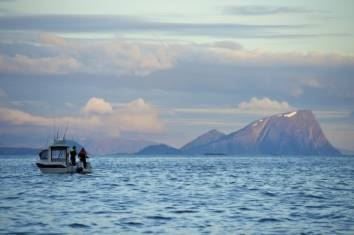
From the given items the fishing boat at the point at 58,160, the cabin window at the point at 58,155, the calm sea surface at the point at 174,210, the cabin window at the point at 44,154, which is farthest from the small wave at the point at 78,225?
the cabin window at the point at 44,154

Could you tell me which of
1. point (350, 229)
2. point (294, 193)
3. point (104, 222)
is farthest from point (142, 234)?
point (294, 193)

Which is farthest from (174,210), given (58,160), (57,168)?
(58,160)

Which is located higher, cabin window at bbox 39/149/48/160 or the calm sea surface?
cabin window at bbox 39/149/48/160

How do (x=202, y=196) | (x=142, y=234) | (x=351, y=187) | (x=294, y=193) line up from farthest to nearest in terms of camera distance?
(x=351, y=187)
(x=294, y=193)
(x=202, y=196)
(x=142, y=234)

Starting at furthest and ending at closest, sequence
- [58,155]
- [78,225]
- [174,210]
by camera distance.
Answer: [58,155] < [174,210] < [78,225]

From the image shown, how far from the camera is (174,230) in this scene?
1534 inches

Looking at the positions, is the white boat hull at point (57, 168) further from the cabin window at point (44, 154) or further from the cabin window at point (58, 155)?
the cabin window at point (44, 154)

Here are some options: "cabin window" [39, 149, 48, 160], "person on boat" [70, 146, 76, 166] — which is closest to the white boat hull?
"person on boat" [70, 146, 76, 166]

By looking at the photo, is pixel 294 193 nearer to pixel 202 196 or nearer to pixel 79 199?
pixel 202 196

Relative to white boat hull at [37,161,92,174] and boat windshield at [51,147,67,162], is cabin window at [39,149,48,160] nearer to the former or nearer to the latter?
white boat hull at [37,161,92,174]

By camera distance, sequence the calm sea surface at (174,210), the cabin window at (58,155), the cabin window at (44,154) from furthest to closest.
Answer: the cabin window at (44,154)
the cabin window at (58,155)
the calm sea surface at (174,210)

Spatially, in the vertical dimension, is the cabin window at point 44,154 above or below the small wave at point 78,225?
above

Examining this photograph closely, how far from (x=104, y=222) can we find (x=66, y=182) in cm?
3644

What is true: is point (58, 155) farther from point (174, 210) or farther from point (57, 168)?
point (174, 210)
